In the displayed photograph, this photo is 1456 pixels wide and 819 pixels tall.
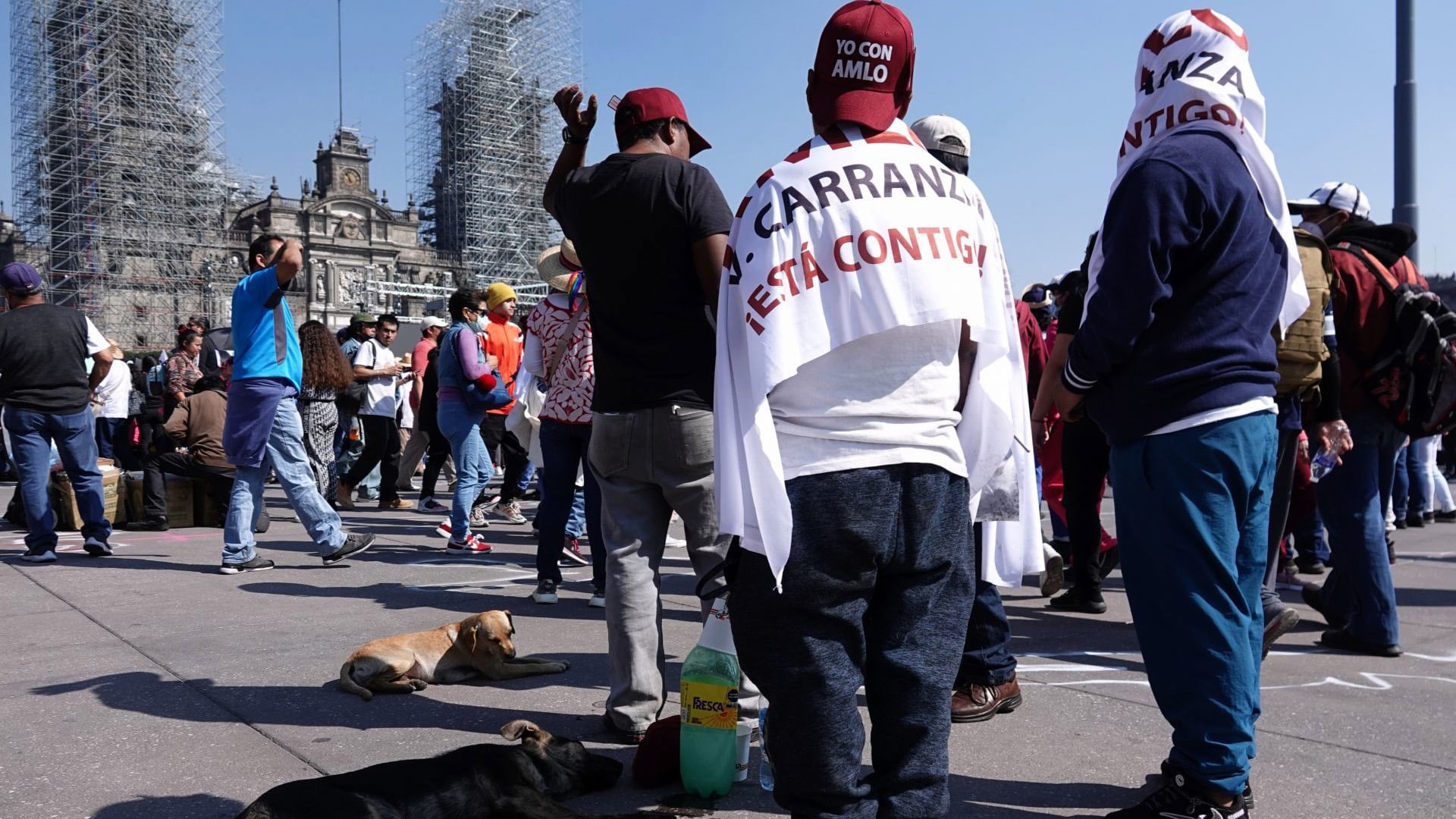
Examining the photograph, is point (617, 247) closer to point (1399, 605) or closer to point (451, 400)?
point (451, 400)

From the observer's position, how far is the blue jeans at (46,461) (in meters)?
7.02

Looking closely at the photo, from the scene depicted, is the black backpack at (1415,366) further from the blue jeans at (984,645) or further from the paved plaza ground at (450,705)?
the blue jeans at (984,645)

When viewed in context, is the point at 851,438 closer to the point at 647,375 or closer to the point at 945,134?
the point at 647,375

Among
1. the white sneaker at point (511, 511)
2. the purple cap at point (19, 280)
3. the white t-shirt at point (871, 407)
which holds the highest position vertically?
the purple cap at point (19, 280)

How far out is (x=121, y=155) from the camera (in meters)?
63.0

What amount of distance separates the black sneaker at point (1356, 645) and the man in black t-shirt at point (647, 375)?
3.23 metres

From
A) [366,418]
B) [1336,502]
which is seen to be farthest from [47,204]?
[1336,502]

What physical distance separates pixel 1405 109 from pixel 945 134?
11.7 meters

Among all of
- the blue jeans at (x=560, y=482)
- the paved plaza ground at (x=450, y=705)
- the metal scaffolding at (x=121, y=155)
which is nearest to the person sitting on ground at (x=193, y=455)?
the paved plaza ground at (x=450, y=705)

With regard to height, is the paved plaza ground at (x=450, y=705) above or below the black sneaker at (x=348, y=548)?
below

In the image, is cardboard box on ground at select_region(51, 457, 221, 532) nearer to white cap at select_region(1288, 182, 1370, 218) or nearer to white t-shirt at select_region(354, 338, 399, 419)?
white t-shirt at select_region(354, 338, 399, 419)

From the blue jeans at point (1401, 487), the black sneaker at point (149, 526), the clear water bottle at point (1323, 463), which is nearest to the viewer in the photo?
the clear water bottle at point (1323, 463)

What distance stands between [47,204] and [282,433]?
6639cm

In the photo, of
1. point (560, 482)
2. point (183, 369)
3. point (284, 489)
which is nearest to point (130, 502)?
point (183, 369)
